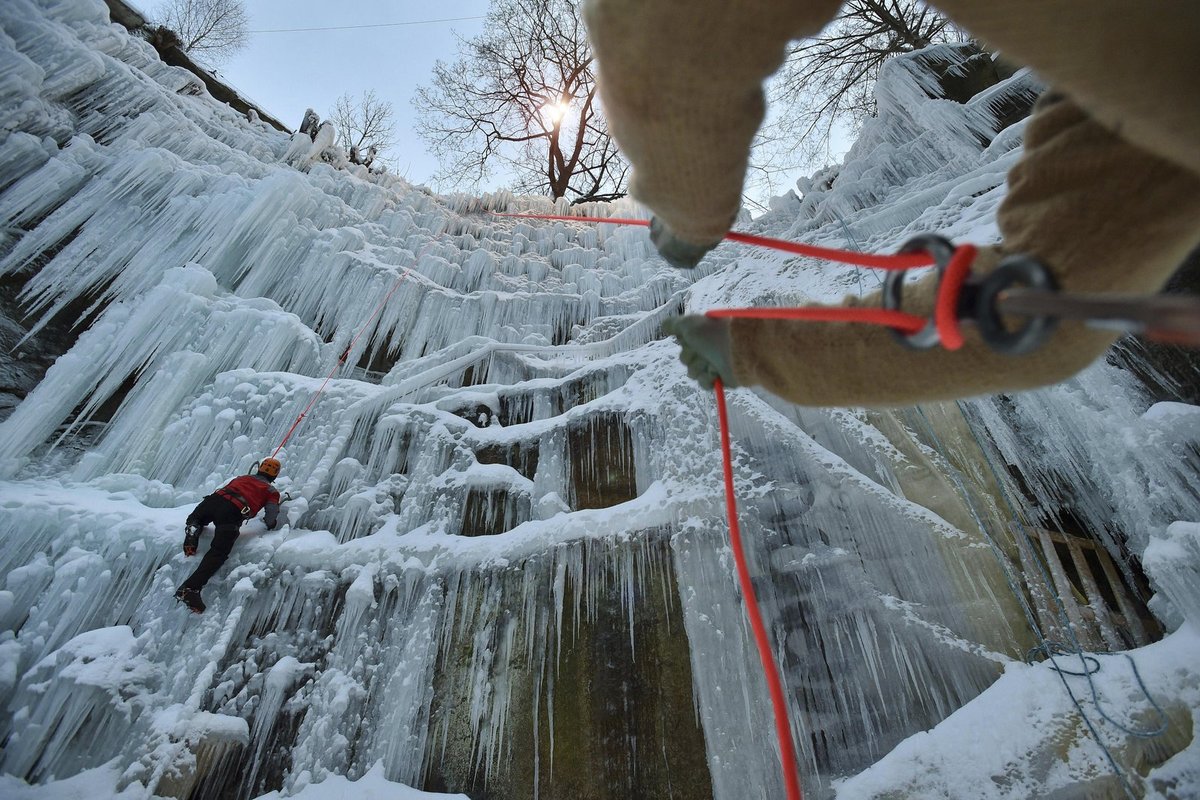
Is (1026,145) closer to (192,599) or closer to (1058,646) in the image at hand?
(1058,646)

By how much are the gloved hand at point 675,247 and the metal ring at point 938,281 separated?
0.38 meters

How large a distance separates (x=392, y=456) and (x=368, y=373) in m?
1.17

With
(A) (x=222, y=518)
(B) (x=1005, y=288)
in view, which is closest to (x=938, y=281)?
(B) (x=1005, y=288)

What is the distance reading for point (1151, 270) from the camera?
944mm

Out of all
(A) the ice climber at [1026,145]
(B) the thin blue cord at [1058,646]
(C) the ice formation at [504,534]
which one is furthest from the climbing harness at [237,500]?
(B) the thin blue cord at [1058,646]

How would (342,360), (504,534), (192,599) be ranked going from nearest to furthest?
(192,599) → (504,534) → (342,360)

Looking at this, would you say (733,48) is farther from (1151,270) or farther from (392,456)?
(392,456)

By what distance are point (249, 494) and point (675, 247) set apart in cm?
295

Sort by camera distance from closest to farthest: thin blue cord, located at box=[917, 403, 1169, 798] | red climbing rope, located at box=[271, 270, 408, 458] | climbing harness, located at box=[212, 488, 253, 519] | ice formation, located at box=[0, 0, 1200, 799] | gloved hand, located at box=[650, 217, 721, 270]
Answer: gloved hand, located at box=[650, 217, 721, 270] < thin blue cord, located at box=[917, 403, 1169, 798] < ice formation, located at box=[0, 0, 1200, 799] < climbing harness, located at box=[212, 488, 253, 519] < red climbing rope, located at box=[271, 270, 408, 458]

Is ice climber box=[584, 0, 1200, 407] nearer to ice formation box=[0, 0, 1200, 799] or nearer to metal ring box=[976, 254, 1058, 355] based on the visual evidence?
metal ring box=[976, 254, 1058, 355]

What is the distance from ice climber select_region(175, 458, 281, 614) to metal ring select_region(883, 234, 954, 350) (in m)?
3.27

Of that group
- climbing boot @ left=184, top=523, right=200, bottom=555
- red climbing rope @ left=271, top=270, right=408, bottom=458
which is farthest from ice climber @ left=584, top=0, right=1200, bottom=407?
red climbing rope @ left=271, top=270, right=408, bottom=458

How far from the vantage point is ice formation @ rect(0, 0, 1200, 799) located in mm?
2406

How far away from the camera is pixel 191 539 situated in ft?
9.70
